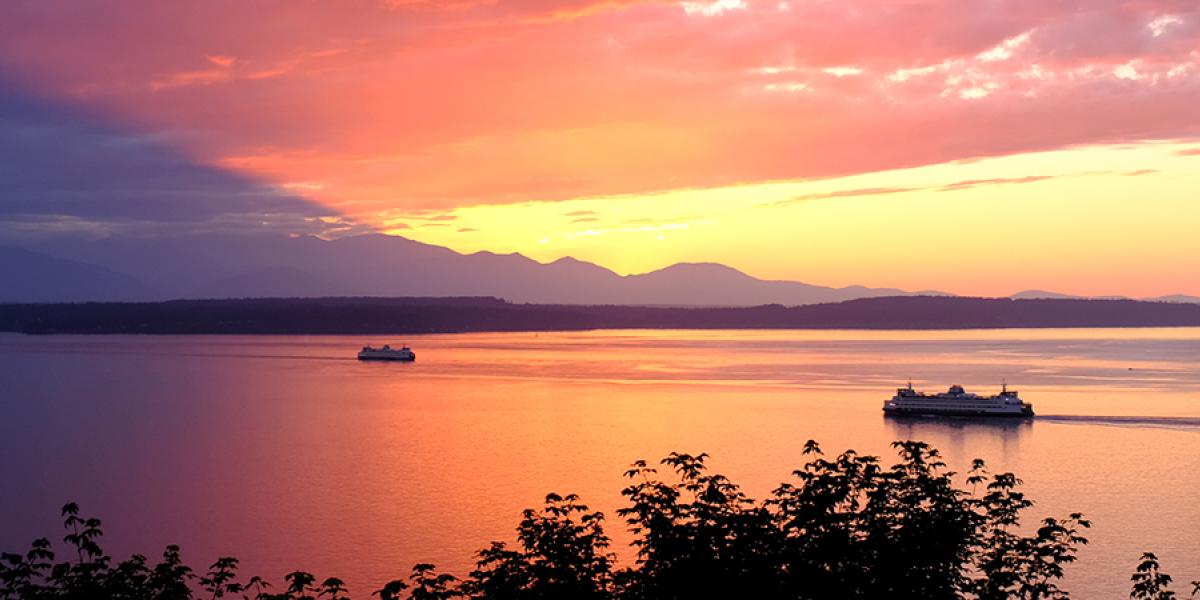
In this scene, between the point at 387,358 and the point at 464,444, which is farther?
the point at 387,358

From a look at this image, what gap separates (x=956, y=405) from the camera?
60281mm

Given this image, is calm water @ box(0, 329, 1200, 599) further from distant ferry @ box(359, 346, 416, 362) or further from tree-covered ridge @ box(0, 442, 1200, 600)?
distant ferry @ box(359, 346, 416, 362)

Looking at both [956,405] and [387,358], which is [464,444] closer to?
[956,405]

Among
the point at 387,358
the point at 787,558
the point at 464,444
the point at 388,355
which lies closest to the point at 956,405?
the point at 464,444

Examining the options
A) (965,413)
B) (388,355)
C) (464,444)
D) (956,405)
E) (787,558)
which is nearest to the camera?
(787,558)

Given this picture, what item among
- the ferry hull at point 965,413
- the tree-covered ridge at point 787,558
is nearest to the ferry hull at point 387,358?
Result: the ferry hull at point 965,413

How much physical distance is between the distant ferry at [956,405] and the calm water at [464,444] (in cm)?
160

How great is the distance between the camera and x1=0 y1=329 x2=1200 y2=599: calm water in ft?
91.6

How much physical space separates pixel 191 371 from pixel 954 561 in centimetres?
8824

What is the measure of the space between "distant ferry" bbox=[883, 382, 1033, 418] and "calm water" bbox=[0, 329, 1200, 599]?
5.25ft

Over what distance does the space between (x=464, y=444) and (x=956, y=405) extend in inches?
1199

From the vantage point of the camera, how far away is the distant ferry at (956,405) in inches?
2258

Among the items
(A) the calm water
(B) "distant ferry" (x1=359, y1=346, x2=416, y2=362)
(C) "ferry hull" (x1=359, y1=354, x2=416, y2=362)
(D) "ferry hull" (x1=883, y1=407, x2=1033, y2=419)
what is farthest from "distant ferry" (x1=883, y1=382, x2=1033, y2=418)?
(B) "distant ferry" (x1=359, y1=346, x2=416, y2=362)

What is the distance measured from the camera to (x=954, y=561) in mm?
11852
